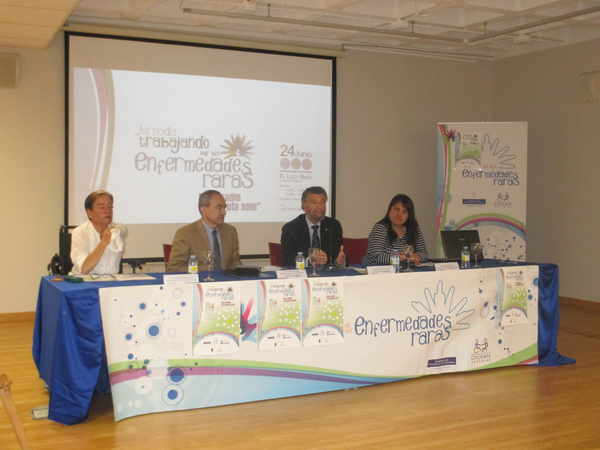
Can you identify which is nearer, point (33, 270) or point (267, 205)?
point (33, 270)

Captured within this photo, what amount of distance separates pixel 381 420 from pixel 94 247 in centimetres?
219

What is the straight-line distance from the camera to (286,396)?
14.6ft

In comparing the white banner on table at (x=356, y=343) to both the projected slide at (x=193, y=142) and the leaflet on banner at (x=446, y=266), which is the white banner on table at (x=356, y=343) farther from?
the projected slide at (x=193, y=142)

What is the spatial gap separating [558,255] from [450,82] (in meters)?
2.58

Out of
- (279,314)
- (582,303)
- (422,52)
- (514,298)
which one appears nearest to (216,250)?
(279,314)

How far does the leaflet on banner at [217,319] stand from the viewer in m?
4.15

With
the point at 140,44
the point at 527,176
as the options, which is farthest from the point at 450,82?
the point at 140,44

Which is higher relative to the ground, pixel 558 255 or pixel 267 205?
pixel 267 205

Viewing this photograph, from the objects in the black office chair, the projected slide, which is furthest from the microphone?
the projected slide

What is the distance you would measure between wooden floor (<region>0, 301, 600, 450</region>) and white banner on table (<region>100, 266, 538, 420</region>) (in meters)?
0.10

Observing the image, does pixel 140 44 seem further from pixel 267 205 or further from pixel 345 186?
pixel 345 186

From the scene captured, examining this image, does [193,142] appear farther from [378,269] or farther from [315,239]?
[378,269]

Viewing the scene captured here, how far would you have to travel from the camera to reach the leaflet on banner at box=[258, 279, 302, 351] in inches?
170

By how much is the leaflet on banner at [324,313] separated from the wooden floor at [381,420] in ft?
1.27
